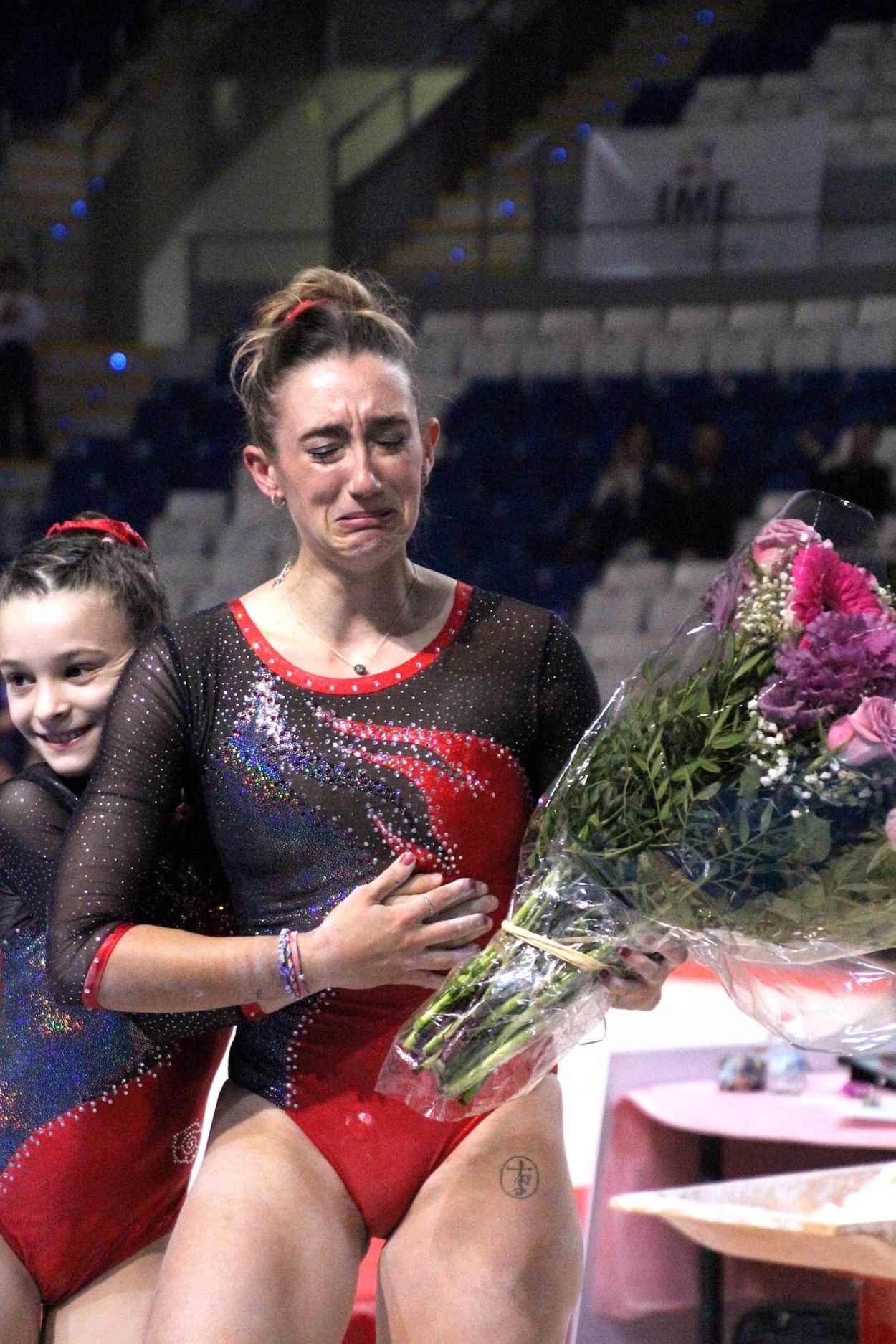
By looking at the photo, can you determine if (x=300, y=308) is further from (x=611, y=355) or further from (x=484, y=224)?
(x=484, y=224)

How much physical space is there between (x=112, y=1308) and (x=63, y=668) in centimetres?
73

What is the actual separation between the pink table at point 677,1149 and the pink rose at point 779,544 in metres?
1.55

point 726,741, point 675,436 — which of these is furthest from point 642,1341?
point 675,436

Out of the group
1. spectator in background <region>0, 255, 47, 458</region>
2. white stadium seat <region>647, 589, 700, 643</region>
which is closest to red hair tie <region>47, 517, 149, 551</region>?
white stadium seat <region>647, 589, 700, 643</region>

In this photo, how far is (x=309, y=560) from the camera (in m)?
1.85

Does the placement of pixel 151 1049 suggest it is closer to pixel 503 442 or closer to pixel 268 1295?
pixel 268 1295

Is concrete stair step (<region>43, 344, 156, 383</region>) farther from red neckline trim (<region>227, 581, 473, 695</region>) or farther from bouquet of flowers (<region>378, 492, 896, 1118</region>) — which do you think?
bouquet of flowers (<region>378, 492, 896, 1118</region>)

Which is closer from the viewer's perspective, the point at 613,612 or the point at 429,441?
the point at 429,441

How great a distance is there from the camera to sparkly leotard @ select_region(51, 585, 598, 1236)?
1.74m

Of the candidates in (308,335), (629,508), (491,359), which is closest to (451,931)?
(308,335)

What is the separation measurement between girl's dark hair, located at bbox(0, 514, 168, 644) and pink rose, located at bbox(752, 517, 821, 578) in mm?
737

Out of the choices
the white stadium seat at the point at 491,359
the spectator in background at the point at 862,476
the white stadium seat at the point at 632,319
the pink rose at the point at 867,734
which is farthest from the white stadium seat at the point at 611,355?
the pink rose at the point at 867,734

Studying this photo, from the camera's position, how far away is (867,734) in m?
1.40

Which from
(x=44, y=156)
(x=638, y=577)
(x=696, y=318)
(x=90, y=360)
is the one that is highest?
(x=44, y=156)
